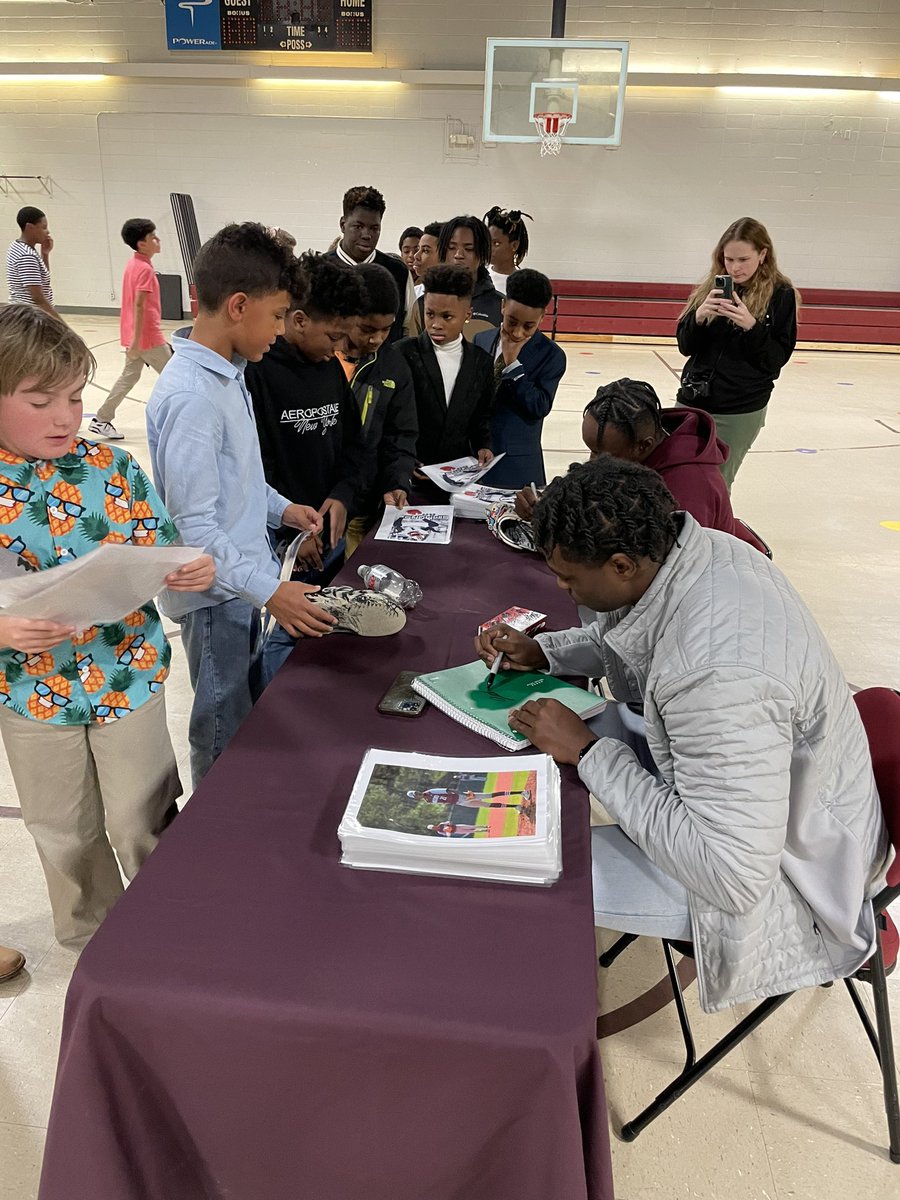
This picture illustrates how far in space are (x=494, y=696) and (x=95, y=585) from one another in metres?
0.69

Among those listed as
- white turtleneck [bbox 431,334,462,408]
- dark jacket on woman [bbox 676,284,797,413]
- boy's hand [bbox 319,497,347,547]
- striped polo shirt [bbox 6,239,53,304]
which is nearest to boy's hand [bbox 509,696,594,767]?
boy's hand [bbox 319,497,347,547]

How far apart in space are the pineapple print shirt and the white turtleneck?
1.50 meters

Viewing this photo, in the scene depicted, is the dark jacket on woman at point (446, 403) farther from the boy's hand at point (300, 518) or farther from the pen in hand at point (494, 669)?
the pen in hand at point (494, 669)

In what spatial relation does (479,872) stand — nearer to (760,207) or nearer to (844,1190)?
(844,1190)

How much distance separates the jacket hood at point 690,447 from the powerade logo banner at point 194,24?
10774 mm

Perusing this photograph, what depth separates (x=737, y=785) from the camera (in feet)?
3.57

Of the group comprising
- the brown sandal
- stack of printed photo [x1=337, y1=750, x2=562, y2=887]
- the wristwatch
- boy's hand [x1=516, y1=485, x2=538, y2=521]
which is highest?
boy's hand [x1=516, y1=485, x2=538, y2=521]

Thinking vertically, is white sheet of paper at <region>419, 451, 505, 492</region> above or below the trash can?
below

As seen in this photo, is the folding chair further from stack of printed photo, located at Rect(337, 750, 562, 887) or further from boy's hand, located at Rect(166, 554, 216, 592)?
boy's hand, located at Rect(166, 554, 216, 592)

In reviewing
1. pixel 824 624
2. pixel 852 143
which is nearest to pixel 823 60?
pixel 852 143

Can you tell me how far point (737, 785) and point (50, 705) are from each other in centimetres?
115

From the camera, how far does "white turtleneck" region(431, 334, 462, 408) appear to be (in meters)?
2.82

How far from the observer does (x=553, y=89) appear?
28.0ft

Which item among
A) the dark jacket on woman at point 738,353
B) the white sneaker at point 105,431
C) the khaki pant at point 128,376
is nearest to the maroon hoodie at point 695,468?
the dark jacket on woman at point 738,353
